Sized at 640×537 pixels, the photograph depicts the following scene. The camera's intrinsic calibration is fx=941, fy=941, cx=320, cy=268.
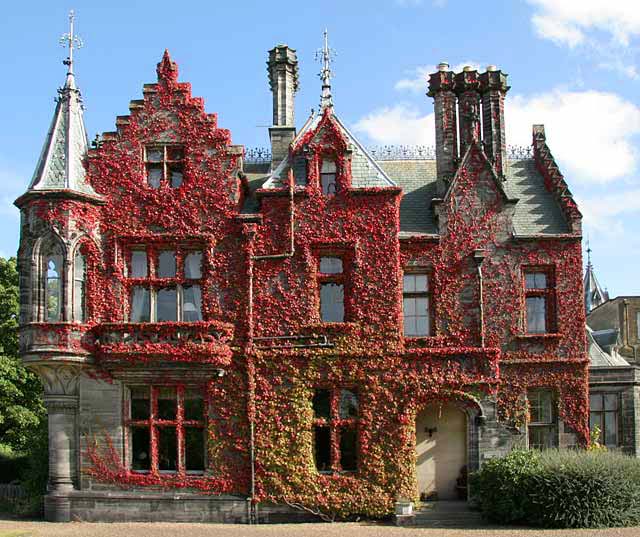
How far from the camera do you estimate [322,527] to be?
24.2 metres

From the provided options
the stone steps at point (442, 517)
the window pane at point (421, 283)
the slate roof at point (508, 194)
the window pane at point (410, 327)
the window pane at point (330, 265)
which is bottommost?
the stone steps at point (442, 517)

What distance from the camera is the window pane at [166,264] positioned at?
26.6 metres

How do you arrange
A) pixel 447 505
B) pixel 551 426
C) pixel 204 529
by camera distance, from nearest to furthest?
pixel 204 529
pixel 447 505
pixel 551 426

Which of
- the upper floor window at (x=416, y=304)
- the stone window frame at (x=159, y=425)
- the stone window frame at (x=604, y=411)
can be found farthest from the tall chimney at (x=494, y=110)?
the stone window frame at (x=159, y=425)

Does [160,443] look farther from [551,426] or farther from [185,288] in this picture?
[551,426]

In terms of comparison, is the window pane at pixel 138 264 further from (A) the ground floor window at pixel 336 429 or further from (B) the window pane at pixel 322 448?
(B) the window pane at pixel 322 448

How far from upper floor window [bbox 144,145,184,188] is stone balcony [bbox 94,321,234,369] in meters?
4.30

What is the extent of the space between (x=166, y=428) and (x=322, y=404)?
4350mm

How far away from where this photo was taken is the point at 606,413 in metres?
29.1

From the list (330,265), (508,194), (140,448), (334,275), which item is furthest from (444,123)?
(140,448)

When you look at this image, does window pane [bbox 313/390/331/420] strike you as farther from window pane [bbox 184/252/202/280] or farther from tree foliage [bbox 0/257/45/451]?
tree foliage [bbox 0/257/45/451]

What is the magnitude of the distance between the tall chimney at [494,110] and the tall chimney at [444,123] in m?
0.95

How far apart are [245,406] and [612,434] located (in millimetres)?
11628

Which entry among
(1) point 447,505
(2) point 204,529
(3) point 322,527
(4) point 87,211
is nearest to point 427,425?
(1) point 447,505
